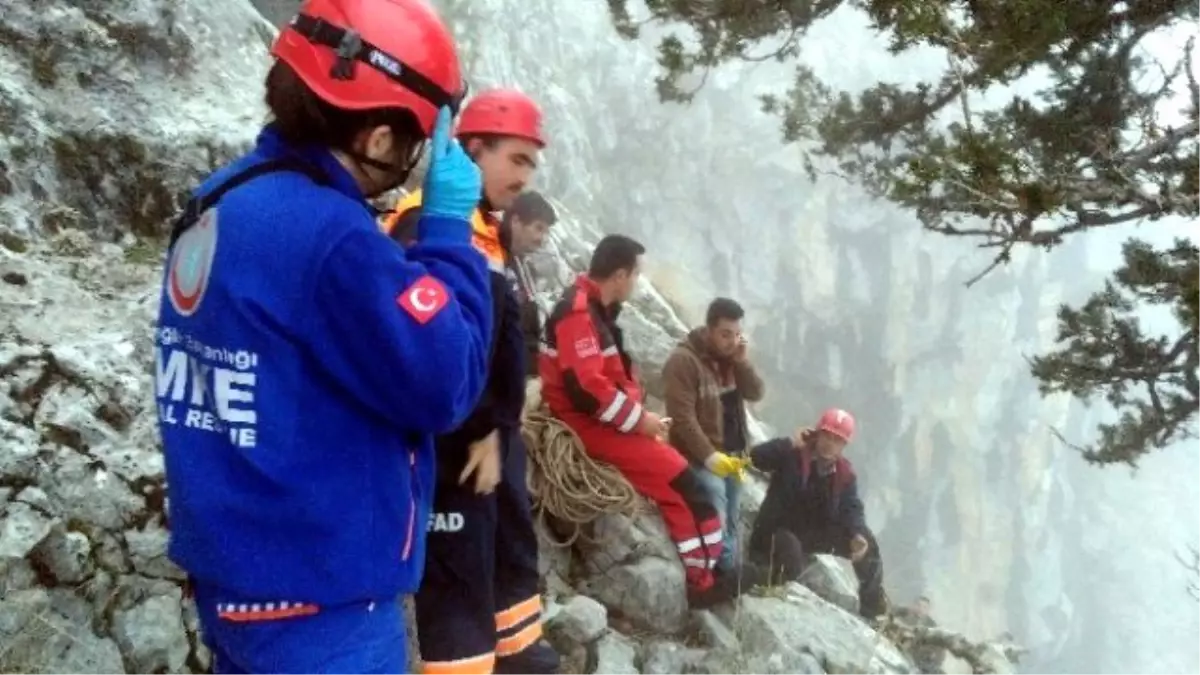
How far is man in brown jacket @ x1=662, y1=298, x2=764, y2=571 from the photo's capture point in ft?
17.4

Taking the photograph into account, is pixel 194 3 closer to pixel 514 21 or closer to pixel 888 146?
pixel 888 146

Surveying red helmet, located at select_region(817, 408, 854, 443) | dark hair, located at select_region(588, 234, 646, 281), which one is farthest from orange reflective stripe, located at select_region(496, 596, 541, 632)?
red helmet, located at select_region(817, 408, 854, 443)

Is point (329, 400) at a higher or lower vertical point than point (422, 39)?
lower

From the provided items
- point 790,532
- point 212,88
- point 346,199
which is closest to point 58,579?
point 346,199

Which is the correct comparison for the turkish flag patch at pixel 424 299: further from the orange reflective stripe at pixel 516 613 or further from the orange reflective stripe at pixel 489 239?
the orange reflective stripe at pixel 516 613

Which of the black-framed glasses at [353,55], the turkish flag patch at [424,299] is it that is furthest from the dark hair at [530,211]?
the turkish flag patch at [424,299]

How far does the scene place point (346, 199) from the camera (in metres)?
1.58

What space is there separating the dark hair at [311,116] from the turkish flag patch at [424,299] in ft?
0.96

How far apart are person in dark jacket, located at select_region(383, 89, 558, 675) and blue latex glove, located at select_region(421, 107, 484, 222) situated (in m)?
0.65

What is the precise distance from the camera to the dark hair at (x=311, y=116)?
5.25 feet

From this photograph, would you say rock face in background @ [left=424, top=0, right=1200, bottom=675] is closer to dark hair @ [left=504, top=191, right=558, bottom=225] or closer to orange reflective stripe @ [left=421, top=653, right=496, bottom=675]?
dark hair @ [left=504, top=191, right=558, bottom=225]

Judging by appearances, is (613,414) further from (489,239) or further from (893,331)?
(893,331)

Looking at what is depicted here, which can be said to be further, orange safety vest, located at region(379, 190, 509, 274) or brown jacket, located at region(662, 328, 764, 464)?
brown jacket, located at region(662, 328, 764, 464)

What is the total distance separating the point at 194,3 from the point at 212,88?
0.66 meters
